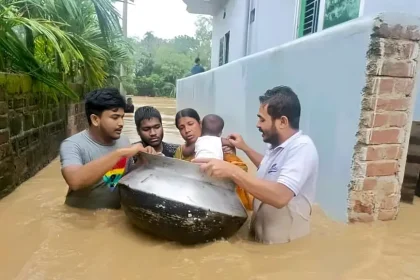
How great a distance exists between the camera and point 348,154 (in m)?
2.63

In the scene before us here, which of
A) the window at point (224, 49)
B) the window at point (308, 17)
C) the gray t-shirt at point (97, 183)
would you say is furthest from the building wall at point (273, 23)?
the gray t-shirt at point (97, 183)

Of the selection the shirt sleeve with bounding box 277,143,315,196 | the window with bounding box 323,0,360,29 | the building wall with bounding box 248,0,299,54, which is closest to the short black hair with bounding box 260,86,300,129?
the shirt sleeve with bounding box 277,143,315,196

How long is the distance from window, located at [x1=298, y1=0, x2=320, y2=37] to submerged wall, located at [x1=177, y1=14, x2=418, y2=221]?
9.70 ft

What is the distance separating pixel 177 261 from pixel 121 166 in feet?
3.44

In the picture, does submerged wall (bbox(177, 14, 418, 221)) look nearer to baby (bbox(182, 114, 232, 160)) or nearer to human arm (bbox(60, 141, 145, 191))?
baby (bbox(182, 114, 232, 160))

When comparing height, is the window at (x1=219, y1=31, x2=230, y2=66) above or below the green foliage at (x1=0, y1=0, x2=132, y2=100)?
above

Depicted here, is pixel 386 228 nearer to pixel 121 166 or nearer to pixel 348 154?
pixel 348 154

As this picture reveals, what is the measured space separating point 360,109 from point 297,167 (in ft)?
2.57

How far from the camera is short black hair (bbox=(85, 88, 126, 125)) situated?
8.57ft

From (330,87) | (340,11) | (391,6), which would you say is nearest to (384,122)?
(330,87)

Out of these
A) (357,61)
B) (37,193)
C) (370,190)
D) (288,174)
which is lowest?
(37,193)

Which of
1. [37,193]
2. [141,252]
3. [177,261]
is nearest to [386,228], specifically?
[177,261]

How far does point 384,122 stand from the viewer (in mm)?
2553

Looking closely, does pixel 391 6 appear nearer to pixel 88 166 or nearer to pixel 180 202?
pixel 180 202
